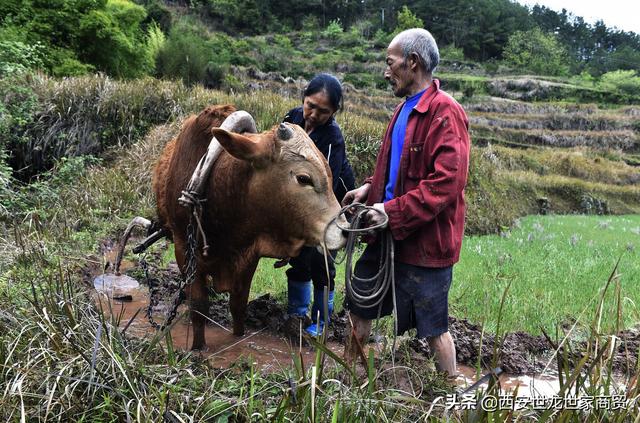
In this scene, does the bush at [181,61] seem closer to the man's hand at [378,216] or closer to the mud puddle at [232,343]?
the mud puddle at [232,343]

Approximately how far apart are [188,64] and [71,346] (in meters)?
15.5

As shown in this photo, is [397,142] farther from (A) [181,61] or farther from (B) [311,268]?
(A) [181,61]

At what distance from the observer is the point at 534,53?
67.9m

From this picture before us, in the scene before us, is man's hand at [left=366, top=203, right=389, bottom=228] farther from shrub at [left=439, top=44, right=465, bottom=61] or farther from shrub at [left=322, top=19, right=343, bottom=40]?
shrub at [left=322, top=19, right=343, bottom=40]

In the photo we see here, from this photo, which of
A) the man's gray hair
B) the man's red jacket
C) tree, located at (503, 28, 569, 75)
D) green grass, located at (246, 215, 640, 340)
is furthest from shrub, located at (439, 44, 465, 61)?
the man's red jacket

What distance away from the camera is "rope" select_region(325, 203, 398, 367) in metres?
3.15

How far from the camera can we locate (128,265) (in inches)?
252

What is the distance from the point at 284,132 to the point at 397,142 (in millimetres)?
692

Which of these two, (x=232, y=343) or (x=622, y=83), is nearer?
(x=232, y=343)

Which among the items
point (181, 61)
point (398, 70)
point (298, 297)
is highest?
point (398, 70)

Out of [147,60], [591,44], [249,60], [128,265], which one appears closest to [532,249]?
[128,265]

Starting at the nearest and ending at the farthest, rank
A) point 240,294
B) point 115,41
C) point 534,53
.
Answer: point 240,294 → point 115,41 → point 534,53

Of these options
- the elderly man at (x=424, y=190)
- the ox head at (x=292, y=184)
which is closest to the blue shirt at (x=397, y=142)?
the elderly man at (x=424, y=190)

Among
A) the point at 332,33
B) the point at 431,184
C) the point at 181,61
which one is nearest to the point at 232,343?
the point at 431,184
